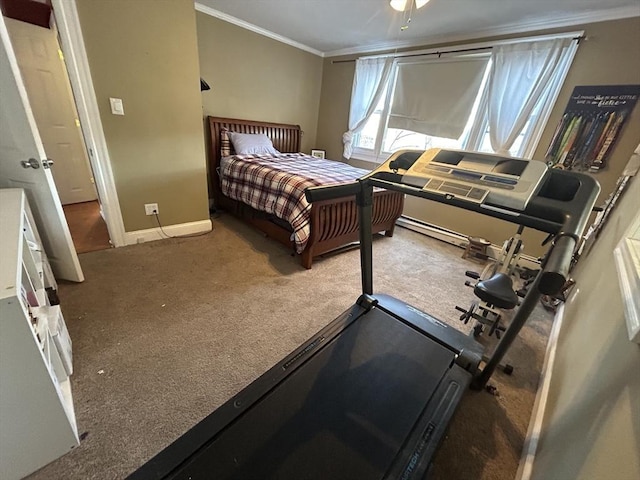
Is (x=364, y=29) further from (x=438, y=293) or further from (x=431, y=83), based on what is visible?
(x=438, y=293)

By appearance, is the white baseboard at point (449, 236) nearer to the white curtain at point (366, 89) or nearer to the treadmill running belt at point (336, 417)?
the white curtain at point (366, 89)

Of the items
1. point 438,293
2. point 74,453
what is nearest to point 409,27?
point 438,293

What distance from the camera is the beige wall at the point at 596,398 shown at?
59 cm

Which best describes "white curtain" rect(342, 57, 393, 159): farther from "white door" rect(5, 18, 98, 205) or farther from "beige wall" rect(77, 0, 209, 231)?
"white door" rect(5, 18, 98, 205)

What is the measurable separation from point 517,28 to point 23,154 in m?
4.26

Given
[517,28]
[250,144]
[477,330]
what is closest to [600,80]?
[517,28]

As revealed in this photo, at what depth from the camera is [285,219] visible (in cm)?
252

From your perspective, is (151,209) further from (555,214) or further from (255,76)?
(555,214)

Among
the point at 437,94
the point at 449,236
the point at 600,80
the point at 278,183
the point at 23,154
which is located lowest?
the point at 449,236

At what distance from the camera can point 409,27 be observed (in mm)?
3031

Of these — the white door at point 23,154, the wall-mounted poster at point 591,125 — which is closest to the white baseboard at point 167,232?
the white door at point 23,154

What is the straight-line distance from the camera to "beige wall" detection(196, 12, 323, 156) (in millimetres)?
3344

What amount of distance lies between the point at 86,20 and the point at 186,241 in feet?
6.09

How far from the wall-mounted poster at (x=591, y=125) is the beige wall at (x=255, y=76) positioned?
348cm
